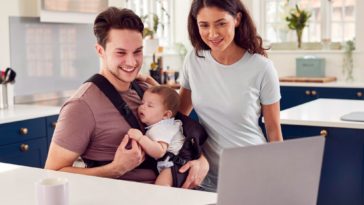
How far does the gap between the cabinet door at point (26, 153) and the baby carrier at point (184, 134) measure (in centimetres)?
159

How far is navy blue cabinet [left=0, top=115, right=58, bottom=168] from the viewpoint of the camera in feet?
11.2

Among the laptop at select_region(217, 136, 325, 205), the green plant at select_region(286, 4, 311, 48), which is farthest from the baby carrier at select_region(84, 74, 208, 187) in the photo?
the green plant at select_region(286, 4, 311, 48)

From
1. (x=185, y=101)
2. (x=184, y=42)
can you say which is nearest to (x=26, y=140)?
(x=185, y=101)

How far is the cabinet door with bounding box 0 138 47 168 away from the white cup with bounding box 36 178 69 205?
2.13 meters

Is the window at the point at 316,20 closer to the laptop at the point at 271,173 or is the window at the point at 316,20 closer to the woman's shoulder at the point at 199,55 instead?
the woman's shoulder at the point at 199,55

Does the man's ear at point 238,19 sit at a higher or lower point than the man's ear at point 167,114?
higher

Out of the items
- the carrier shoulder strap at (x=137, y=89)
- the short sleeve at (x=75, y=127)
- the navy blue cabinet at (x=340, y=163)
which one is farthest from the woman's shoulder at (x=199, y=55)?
the navy blue cabinet at (x=340, y=163)

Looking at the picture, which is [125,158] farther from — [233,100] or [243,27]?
[243,27]

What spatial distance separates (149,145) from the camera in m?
1.93

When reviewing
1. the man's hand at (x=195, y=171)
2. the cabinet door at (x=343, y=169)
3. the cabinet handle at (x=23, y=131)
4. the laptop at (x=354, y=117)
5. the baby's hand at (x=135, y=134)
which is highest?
the baby's hand at (x=135, y=134)

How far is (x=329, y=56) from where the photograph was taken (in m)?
5.85

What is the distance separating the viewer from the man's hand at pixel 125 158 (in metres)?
1.83

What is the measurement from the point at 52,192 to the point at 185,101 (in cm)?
108

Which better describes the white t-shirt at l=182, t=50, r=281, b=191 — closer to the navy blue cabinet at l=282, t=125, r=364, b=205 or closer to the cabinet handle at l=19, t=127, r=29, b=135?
the navy blue cabinet at l=282, t=125, r=364, b=205
